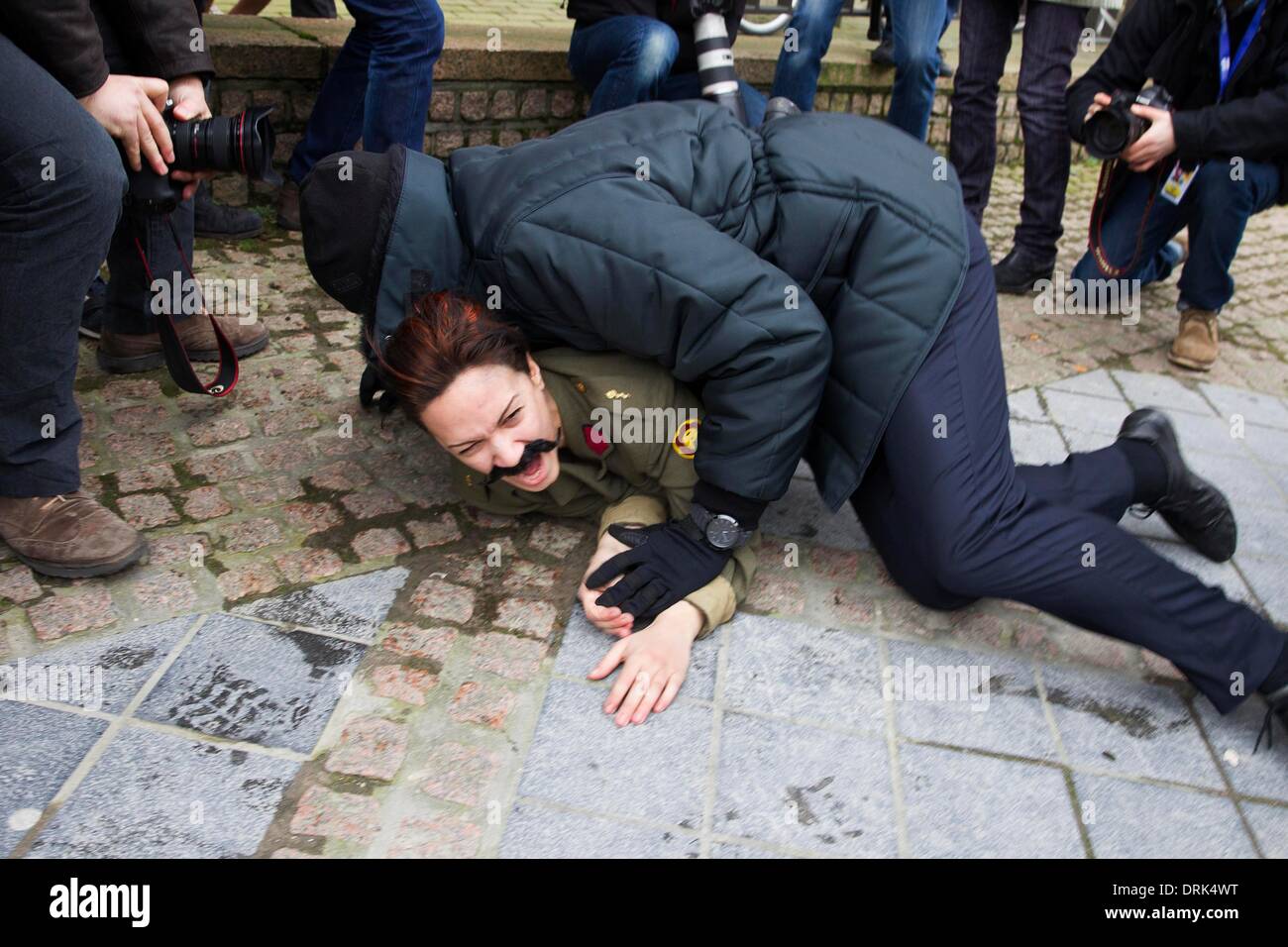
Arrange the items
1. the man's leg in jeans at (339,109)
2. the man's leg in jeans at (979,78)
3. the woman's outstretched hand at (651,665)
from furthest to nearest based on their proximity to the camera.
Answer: the man's leg in jeans at (979,78) < the man's leg in jeans at (339,109) < the woman's outstretched hand at (651,665)

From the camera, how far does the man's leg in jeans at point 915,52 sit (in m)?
4.71

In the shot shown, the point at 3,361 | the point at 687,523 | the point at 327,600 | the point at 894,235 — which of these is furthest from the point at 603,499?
the point at 3,361

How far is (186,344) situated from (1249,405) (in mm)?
3709

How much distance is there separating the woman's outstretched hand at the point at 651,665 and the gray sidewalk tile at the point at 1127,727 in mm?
822

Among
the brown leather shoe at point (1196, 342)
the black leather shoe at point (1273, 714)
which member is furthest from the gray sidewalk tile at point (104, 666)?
the brown leather shoe at point (1196, 342)

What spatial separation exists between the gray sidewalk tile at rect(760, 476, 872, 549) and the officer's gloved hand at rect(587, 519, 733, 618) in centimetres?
48

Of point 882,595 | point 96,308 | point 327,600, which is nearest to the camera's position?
point 327,600

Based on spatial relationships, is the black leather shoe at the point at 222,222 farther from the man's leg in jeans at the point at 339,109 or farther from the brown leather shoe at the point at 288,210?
the man's leg in jeans at the point at 339,109

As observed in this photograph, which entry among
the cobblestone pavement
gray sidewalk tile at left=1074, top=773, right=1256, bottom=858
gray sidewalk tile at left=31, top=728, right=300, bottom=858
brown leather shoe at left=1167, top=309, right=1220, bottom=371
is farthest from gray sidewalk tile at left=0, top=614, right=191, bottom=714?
brown leather shoe at left=1167, top=309, right=1220, bottom=371

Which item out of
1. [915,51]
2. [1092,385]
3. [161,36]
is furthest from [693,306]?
[915,51]

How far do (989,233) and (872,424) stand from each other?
11.2 ft

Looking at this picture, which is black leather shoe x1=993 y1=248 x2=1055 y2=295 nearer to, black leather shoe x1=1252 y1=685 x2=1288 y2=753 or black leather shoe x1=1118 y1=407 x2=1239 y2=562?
black leather shoe x1=1118 y1=407 x2=1239 y2=562

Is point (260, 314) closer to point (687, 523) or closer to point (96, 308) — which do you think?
point (96, 308)

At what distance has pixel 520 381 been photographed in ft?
7.59
